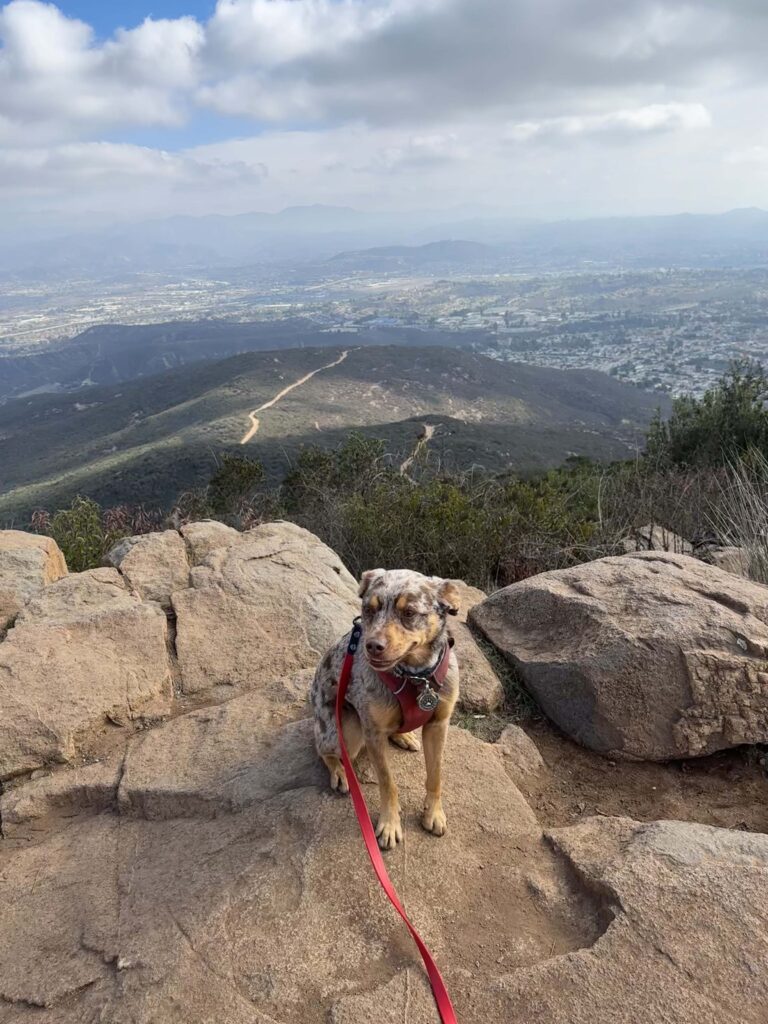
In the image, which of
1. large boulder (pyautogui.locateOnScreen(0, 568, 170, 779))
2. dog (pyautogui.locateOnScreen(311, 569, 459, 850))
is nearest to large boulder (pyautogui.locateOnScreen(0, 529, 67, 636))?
large boulder (pyautogui.locateOnScreen(0, 568, 170, 779))

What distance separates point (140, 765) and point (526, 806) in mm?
2770

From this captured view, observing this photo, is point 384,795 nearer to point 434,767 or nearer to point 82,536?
point 434,767

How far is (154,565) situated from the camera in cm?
732

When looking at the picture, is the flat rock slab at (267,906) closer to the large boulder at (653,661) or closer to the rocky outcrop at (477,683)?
the rocky outcrop at (477,683)

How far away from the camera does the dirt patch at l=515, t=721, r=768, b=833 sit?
4.12 metres

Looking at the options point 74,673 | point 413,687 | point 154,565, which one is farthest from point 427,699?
point 154,565

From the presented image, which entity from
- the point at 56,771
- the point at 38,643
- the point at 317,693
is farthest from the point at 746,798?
the point at 38,643

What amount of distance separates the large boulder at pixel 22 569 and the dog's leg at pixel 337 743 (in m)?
3.99

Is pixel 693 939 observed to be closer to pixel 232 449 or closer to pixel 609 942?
pixel 609 942

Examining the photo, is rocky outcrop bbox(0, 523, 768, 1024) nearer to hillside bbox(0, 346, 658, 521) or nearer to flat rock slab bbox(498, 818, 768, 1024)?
flat rock slab bbox(498, 818, 768, 1024)

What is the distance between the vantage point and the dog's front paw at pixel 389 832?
3494 millimetres

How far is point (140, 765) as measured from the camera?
14.4ft

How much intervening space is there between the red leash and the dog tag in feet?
1.77

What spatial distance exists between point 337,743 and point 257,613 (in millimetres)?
2676
